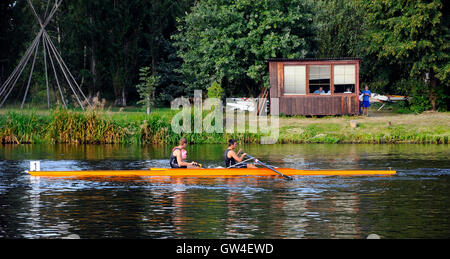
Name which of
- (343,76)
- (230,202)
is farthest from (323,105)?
(230,202)

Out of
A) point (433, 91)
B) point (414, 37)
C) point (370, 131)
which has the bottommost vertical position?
point (370, 131)

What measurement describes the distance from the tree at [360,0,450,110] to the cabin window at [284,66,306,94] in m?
5.21

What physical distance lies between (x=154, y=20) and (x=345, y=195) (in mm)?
35035

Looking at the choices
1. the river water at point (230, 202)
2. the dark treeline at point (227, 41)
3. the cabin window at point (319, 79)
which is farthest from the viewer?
the dark treeline at point (227, 41)

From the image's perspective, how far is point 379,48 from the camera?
1652 inches

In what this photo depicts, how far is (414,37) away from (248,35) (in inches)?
397

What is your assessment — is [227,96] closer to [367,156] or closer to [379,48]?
[379,48]

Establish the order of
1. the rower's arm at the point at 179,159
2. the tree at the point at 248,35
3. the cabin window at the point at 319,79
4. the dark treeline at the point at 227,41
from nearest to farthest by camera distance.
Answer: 1. the rower's arm at the point at 179,159
2. the cabin window at the point at 319,79
3. the dark treeline at the point at 227,41
4. the tree at the point at 248,35

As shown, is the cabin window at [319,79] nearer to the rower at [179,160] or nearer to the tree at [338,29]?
the tree at [338,29]

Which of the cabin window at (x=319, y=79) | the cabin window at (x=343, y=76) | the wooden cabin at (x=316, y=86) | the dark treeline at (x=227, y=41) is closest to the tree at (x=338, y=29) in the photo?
the dark treeline at (x=227, y=41)

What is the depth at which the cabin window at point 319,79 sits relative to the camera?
1535 inches

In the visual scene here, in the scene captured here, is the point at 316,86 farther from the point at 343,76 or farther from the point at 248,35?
the point at 248,35

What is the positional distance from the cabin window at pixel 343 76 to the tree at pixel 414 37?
2.75 meters

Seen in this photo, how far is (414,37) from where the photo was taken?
39.9m
